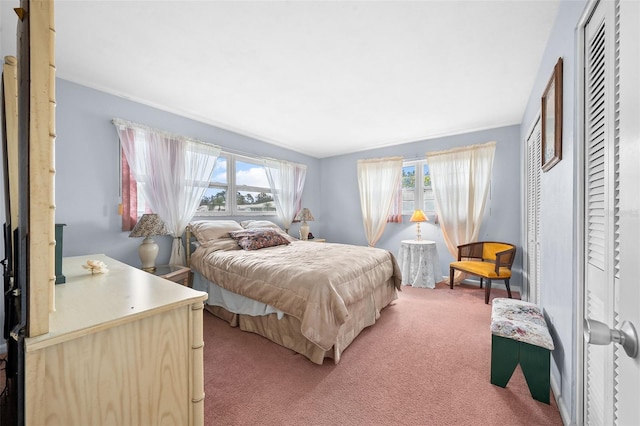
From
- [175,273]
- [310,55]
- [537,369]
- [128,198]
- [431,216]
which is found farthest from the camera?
[431,216]

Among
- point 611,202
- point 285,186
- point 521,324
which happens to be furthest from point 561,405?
point 285,186

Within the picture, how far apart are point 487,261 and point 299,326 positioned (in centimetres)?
318

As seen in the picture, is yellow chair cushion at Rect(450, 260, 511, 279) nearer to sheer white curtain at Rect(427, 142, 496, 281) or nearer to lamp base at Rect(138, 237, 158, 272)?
sheer white curtain at Rect(427, 142, 496, 281)

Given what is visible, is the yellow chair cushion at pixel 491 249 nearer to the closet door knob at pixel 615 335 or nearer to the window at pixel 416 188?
the window at pixel 416 188

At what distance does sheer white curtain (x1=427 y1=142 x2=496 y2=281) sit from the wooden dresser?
4.02m

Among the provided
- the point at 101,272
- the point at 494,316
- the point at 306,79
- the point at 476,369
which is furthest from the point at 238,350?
the point at 306,79

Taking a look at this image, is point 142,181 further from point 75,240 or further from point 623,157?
point 623,157

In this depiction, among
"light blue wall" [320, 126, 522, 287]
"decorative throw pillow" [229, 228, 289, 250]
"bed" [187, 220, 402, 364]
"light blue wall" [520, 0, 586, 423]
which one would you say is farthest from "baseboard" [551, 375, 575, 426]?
→ "decorative throw pillow" [229, 228, 289, 250]

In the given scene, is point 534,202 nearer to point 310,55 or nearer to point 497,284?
point 497,284

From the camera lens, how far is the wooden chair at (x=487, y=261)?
3188 mm

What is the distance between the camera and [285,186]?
4.75 m

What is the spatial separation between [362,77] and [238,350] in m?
2.71

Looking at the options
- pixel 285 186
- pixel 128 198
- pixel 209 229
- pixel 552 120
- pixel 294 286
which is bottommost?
pixel 294 286

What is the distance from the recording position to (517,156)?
3764 millimetres
